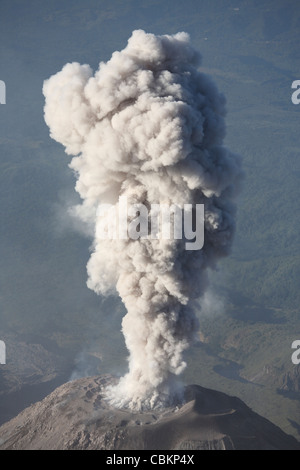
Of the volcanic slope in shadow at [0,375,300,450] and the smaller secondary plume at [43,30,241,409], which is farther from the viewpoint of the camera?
the volcanic slope in shadow at [0,375,300,450]

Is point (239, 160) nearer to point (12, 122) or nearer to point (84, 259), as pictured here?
point (84, 259)

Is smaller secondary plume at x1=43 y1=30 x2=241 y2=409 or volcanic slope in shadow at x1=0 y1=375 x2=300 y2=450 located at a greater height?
smaller secondary plume at x1=43 y1=30 x2=241 y2=409

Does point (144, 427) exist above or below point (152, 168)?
below

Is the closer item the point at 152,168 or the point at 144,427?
the point at 152,168

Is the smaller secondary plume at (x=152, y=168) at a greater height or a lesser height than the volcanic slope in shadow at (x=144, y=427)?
greater

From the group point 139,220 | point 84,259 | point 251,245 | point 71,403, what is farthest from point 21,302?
point 139,220

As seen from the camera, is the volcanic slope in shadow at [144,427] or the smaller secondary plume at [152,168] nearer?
the smaller secondary plume at [152,168]
